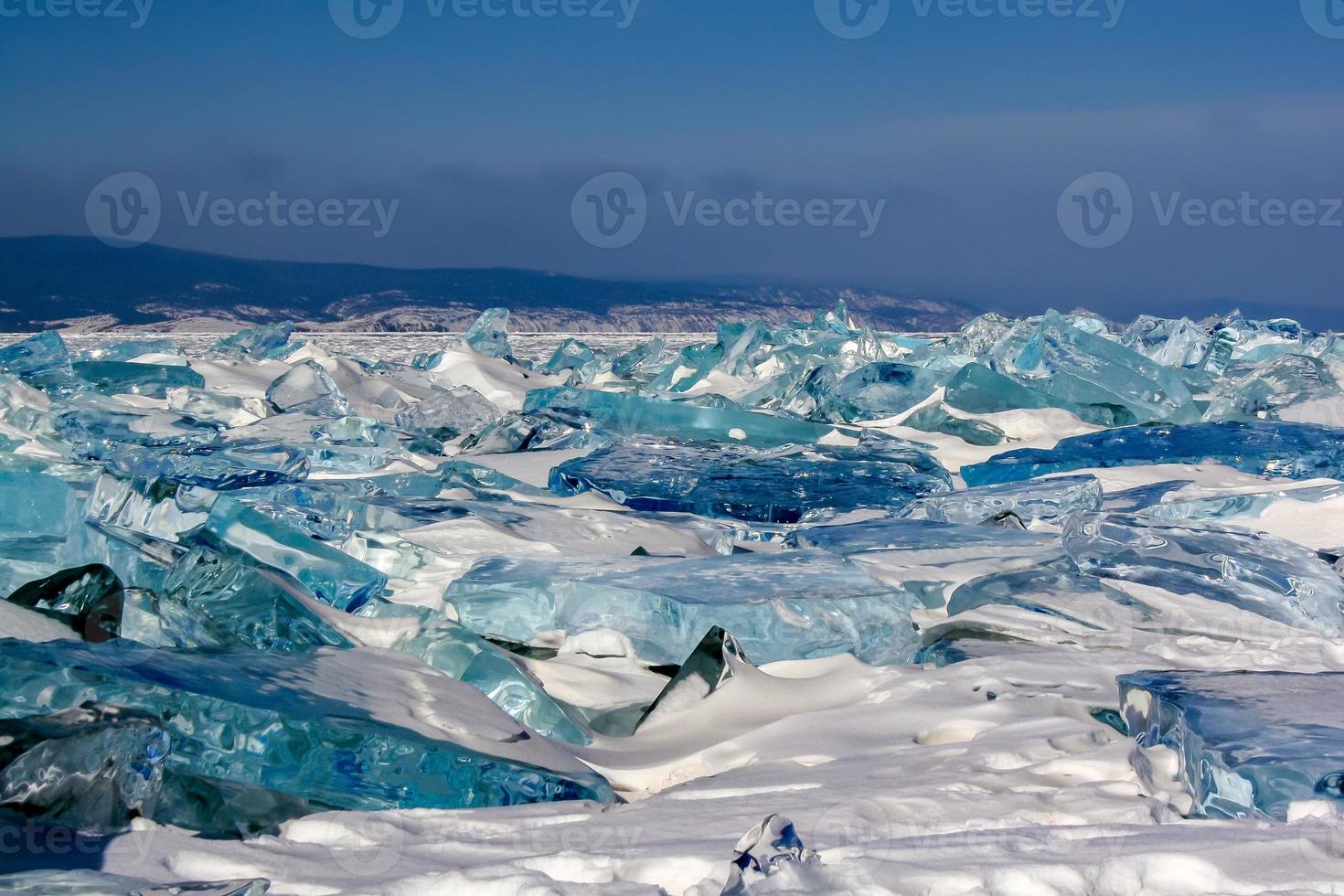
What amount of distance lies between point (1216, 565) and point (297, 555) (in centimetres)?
187

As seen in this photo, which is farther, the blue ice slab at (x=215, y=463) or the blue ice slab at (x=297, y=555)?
the blue ice slab at (x=215, y=463)

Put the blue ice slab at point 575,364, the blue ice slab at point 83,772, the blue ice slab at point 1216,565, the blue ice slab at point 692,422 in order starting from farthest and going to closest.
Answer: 1. the blue ice slab at point 575,364
2. the blue ice slab at point 692,422
3. the blue ice slab at point 1216,565
4. the blue ice slab at point 83,772

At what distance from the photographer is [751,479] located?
376 cm

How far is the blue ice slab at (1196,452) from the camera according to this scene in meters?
4.08

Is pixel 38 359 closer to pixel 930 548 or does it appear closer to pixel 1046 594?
pixel 930 548

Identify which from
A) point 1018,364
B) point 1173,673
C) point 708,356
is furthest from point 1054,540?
point 708,356

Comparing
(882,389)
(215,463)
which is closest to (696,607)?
(215,463)

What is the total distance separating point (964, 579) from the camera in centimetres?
260

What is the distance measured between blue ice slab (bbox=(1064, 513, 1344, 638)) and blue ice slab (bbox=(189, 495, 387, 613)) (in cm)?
151

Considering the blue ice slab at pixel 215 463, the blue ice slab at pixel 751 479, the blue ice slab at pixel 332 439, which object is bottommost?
the blue ice slab at pixel 215 463

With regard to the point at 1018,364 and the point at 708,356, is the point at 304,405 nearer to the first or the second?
the point at 708,356

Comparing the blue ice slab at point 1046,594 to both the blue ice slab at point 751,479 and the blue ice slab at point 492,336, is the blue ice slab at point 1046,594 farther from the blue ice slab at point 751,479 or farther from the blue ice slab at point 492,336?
the blue ice slab at point 492,336

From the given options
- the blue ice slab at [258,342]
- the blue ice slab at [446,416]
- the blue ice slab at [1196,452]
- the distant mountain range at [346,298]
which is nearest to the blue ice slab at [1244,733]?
the blue ice slab at [1196,452]

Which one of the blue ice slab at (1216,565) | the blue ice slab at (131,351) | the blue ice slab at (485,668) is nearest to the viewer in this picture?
the blue ice slab at (485,668)
